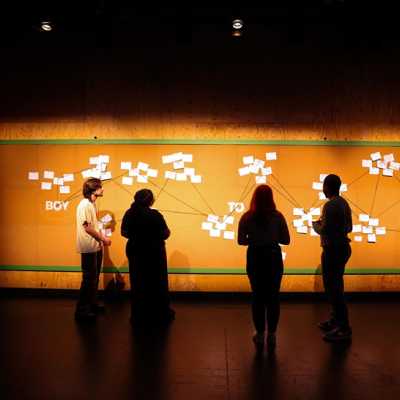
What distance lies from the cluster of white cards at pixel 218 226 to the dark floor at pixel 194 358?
85 centimetres

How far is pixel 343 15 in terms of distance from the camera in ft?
14.4

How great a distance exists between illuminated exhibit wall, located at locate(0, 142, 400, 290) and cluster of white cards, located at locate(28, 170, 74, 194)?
18 mm

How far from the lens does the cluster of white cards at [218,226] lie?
4750 millimetres

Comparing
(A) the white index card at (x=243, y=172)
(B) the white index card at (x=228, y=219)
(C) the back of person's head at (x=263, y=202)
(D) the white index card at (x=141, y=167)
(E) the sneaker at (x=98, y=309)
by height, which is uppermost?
(D) the white index card at (x=141, y=167)

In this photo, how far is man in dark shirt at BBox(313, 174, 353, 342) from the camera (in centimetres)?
351

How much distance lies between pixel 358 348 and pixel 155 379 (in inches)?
69.2

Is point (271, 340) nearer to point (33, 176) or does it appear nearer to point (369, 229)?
point (369, 229)

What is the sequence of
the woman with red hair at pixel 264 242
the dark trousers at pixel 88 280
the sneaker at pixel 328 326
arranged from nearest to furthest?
the woman with red hair at pixel 264 242 → the sneaker at pixel 328 326 → the dark trousers at pixel 88 280

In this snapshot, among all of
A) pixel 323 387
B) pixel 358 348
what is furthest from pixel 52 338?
pixel 358 348

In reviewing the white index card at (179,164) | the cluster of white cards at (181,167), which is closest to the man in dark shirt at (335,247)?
the cluster of white cards at (181,167)

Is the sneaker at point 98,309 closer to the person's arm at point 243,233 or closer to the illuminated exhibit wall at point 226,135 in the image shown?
the illuminated exhibit wall at point 226,135

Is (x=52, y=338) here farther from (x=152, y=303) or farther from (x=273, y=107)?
(x=273, y=107)

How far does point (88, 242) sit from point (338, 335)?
98.9 inches

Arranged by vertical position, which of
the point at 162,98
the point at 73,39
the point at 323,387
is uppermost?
the point at 73,39
